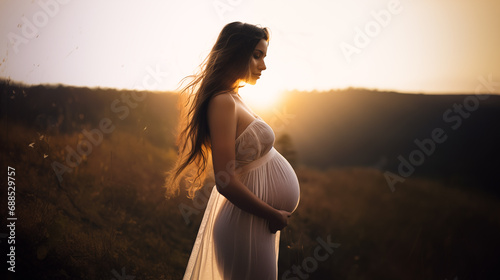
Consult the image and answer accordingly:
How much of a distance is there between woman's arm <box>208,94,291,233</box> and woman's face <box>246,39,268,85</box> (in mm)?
270

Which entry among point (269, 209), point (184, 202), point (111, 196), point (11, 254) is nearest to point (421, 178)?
point (269, 209)

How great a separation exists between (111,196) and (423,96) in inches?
145

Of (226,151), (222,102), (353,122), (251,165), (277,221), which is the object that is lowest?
(353,122)

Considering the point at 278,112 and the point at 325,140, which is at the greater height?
the point at 278,112

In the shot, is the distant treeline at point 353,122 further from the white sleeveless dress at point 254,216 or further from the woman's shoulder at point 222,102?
the woman's shoulder at point 222,102

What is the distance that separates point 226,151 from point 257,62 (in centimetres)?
57

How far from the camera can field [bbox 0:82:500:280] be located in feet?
10.0

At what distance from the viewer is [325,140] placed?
4.03 meters

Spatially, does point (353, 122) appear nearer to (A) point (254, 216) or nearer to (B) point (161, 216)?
(B) point (161, 216)

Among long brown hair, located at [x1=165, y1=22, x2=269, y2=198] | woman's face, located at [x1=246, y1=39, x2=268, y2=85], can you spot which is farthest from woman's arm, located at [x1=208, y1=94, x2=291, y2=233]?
woman's face, located at [x1=246, y1=39, x2=268, y2=85]

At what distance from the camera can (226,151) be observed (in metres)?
1.46

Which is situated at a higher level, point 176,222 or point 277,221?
point 277,221

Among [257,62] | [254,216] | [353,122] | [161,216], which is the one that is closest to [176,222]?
[161,216]

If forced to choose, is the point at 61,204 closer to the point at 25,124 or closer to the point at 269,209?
the point at 25,124
